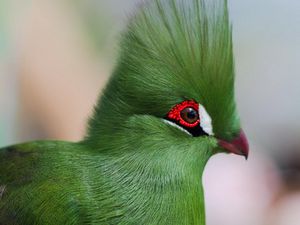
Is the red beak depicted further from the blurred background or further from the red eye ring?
the blurred background

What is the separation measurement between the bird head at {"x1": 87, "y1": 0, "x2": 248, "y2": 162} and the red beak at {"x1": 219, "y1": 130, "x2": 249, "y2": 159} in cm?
4

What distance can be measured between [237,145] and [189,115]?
164 millimetres

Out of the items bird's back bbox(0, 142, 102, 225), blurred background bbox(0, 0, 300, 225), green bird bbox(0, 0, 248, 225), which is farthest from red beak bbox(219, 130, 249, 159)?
blurred background bbox(0, 0, 300, 225)

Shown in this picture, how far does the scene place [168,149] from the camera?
4.61 feet

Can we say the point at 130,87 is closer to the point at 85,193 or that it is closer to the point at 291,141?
the point at 85,193

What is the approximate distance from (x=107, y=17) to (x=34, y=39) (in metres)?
0.50

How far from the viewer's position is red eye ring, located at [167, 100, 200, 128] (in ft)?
4.57

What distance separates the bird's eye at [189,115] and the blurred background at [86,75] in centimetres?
177

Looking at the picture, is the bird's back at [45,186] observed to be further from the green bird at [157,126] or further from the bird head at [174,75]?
the bird head at [174,75]

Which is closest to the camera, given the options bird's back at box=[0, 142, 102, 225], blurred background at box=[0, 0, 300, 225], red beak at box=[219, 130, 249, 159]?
bird's back at box=[0, 142, 102, 225]

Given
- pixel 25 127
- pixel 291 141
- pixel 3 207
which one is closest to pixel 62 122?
pixel 25 127

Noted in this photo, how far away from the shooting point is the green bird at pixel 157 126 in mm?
1384

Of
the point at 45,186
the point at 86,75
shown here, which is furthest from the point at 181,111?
the point at 86,75

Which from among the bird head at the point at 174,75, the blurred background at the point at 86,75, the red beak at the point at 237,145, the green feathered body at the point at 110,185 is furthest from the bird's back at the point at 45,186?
the blurred background at the point at 86,75
